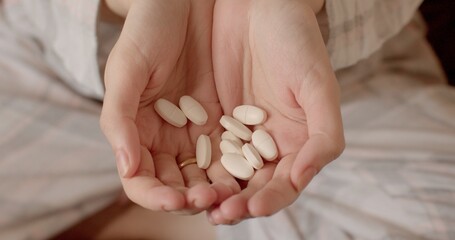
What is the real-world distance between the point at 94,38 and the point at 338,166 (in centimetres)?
35

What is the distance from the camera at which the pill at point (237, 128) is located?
0.62 meters

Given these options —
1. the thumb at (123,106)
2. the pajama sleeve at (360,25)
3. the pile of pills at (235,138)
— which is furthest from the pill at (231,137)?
the pajama sleeve at (360,25)

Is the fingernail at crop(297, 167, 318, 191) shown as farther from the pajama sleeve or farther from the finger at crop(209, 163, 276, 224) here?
the pajama sleeve

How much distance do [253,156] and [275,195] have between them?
0.30ft

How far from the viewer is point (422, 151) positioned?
2.40 feet

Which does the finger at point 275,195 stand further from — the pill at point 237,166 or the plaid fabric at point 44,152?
the plaid fabric at point 44,152

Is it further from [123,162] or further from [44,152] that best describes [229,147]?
[44,152]

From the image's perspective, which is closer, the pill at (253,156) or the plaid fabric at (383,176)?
the pill at (253,156)

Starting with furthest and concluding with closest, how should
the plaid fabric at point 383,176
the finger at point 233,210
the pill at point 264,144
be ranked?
1. the plaid fabric at point 383,176
2. the pill at point 264,144
3. the finger at point 233,210

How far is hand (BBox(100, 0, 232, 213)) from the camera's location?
1.67ft

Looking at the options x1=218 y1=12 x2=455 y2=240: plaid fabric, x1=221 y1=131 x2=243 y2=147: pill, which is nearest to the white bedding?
x1=218 y1=12 x2=455 y2=240: plaid fabric

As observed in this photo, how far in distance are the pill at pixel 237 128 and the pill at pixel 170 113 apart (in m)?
0.04

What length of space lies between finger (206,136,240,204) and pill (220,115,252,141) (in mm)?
21

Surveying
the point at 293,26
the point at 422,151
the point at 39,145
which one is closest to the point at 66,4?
the point at 39,145
